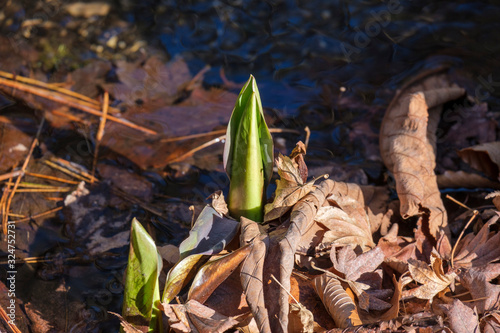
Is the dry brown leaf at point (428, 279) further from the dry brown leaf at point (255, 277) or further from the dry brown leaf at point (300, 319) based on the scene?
the dry brown leaf at point (255, 277)

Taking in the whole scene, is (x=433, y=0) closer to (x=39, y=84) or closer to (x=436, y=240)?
(x=436, y=240)

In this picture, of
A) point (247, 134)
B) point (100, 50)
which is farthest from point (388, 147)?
point (100, 50)

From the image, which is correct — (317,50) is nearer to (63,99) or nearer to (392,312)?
(63,99)

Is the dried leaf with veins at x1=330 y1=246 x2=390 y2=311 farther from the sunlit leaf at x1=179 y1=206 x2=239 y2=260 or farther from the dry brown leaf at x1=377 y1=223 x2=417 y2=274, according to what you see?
the sunlit leaf at x1=179 y1=206 x2=239 y2=260

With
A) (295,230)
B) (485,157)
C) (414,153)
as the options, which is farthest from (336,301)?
(485,157)

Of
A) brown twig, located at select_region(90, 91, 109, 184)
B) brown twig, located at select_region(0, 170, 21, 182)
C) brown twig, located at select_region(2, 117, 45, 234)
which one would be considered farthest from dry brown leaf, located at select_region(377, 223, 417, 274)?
brown twig, located at select_region(0, 170, 21, 182)

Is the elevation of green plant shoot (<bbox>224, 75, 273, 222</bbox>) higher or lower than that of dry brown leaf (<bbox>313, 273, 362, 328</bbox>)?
higher
